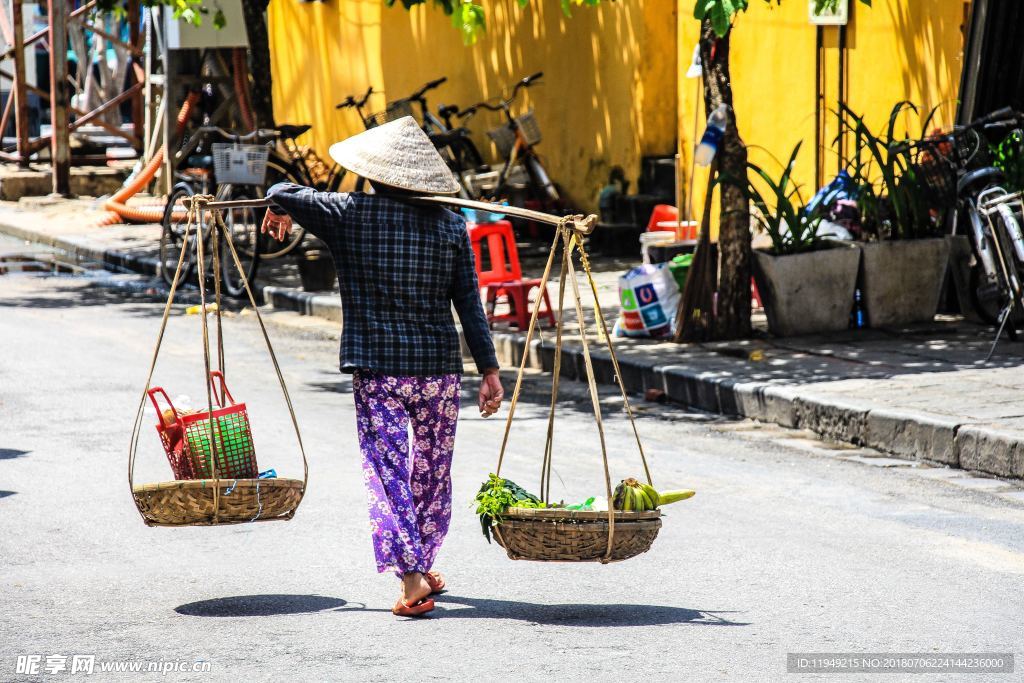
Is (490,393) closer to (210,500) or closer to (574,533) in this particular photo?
(574,533)

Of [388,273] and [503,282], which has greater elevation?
[388,273]

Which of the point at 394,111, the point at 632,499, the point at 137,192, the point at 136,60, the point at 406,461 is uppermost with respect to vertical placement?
the point at 136,60

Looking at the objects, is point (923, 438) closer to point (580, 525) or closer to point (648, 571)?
point (648, 571)

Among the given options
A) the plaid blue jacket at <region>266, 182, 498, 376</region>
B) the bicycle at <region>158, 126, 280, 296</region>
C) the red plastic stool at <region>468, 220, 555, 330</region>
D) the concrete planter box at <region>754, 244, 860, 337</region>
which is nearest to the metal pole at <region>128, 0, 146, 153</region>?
the bicycle at <region>158, 126, 280, 296</region>

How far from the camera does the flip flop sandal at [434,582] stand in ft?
16.8

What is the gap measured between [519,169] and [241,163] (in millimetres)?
4647

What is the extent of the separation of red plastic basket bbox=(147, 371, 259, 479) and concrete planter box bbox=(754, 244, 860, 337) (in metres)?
5.37

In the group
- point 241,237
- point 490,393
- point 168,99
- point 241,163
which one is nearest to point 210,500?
point 490,393

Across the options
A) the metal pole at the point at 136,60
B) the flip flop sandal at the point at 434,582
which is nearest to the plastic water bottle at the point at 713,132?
the flip flop sandal at the point at 434,582

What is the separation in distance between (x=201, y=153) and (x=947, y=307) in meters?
12.3

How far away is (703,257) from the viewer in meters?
10.1

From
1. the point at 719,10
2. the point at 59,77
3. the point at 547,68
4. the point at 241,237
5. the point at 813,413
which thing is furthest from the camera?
the point at 59,77

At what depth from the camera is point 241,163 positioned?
13.2 meters

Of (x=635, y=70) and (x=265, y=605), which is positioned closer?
(x=265, y=605)
